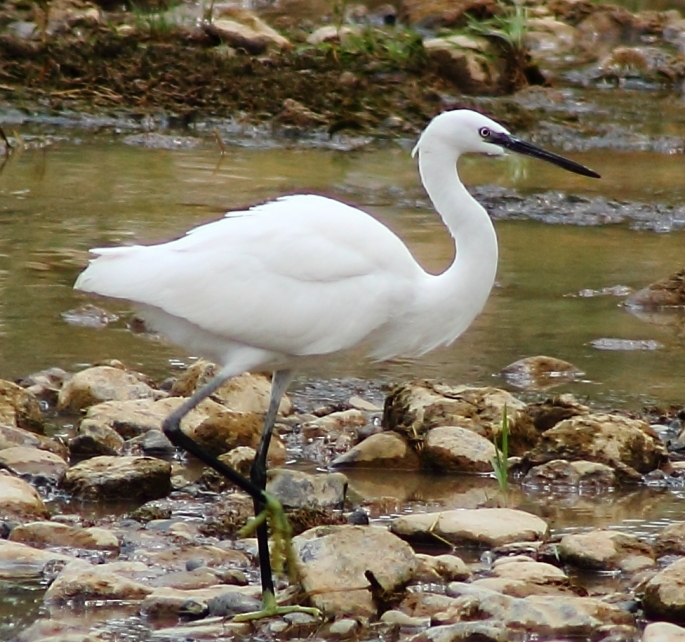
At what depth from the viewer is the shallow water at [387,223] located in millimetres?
8508

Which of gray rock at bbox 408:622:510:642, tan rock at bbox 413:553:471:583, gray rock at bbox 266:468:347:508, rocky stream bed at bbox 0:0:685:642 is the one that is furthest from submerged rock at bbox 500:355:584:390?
gray rock at bbox 408:622:510:642

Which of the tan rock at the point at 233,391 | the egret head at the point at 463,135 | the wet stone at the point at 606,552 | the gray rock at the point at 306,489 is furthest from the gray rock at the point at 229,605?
the tan rock at the point at 233,391

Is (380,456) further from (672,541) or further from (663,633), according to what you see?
(663,633)

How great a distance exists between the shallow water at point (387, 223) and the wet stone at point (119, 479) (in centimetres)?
175

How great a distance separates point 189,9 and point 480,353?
49.6 feet

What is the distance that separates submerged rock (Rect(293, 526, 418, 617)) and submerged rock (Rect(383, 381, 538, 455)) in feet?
6.00

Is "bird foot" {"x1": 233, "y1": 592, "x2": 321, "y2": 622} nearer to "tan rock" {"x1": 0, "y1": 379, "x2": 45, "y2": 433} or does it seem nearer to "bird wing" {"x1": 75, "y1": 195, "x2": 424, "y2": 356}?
"bird wing" {"x1": 75, "y1": 195, "x2": 424, "y2": 356}

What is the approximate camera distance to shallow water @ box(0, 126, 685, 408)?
8.51 meters

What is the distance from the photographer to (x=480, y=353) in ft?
28.8

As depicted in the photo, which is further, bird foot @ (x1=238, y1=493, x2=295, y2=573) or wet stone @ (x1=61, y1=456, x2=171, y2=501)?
wet stone @ (x1=61, y1=456, x2=171, y2=501)

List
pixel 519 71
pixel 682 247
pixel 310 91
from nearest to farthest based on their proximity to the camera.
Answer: pixel 682 247 → pixel 310 91 → pixel 519 71

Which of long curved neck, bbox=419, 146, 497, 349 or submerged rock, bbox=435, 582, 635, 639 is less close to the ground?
long curved neck, bbox=419, 146, 497, 349

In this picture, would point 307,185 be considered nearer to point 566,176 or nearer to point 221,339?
point 566,176

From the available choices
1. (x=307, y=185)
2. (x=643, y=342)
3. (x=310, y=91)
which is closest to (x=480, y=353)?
(x=643, y=342)
